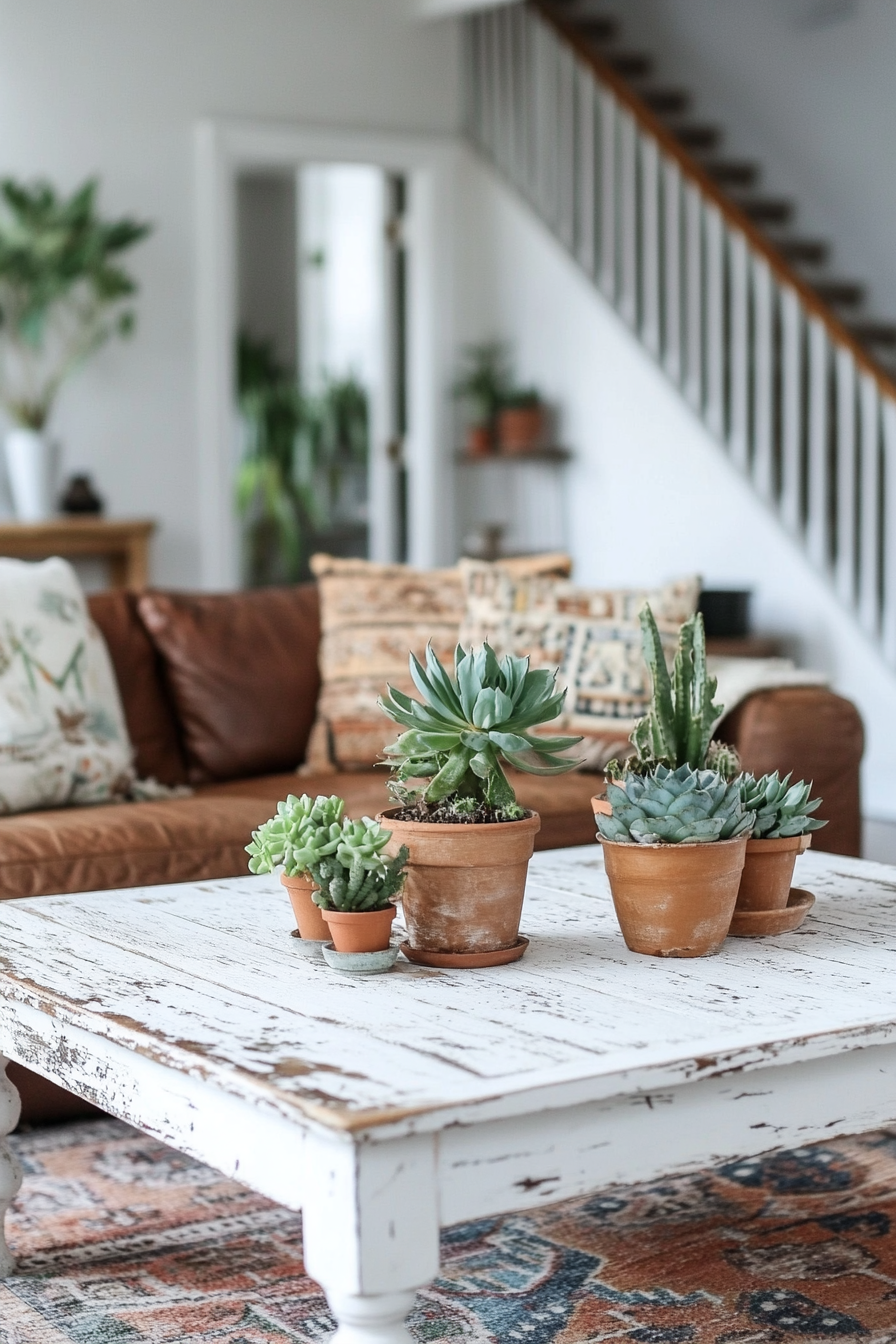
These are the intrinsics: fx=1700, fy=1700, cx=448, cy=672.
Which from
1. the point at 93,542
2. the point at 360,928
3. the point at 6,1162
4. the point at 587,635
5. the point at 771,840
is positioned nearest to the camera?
the point at 360,928

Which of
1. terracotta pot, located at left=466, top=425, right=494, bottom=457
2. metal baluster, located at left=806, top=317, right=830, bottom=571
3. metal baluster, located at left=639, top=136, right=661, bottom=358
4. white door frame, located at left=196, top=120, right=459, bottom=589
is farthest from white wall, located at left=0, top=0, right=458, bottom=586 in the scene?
metal baluster, located at left=806, top=317, right=830, bottom=571

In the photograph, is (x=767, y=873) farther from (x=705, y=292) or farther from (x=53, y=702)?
(x=705, y=292)

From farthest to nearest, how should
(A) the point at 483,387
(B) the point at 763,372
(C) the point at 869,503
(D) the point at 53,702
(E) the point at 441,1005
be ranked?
(A) the point at 483,387, (B) the point at 763,372, (C) the point at 869,503, (D) the point at 53,702, (E) the point at 441,1005

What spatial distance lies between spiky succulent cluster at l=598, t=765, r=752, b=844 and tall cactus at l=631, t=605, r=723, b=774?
10cm

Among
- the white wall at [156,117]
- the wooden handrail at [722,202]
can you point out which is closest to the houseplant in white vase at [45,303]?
the white wall at [156,117]

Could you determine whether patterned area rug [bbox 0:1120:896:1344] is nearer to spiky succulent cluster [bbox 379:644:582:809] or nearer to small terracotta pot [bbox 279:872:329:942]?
small terracotta pot [bbox 279:872:329:942]

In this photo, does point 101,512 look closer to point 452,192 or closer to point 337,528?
point 452,192

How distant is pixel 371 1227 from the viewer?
4.19 ft

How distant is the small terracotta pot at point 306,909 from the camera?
67.3 inches

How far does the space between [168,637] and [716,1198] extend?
1.73 m

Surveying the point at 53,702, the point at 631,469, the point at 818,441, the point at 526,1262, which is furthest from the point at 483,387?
the point at 526,1262

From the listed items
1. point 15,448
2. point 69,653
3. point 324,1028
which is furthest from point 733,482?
point 324,1028

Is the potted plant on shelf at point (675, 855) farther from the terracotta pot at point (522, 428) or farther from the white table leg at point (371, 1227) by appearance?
the terracotta pot at point (522, 428)

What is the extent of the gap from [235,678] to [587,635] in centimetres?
74
